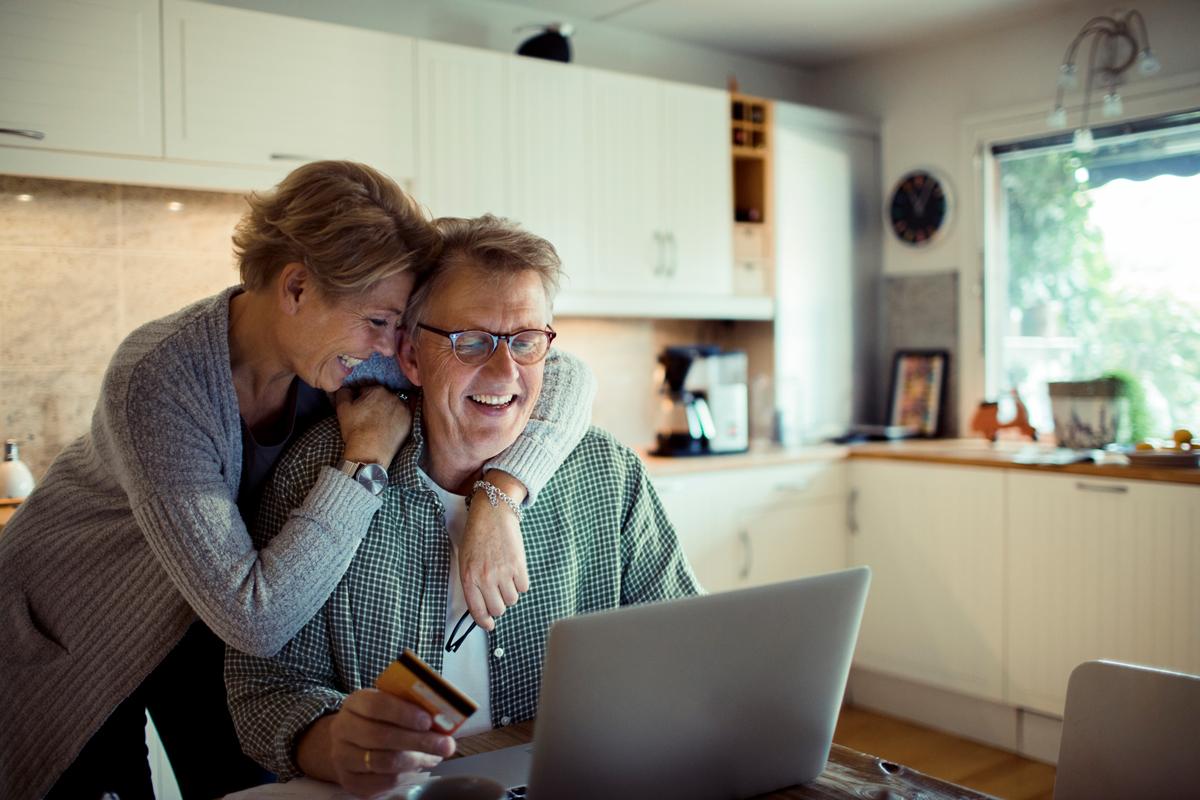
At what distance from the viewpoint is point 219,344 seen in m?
1.45

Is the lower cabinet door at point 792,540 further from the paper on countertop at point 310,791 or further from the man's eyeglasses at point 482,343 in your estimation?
the paper on countertop at point 310,791

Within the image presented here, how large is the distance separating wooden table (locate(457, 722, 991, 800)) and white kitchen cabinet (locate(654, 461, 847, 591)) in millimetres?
2147

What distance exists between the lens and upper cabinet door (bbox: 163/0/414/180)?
2773 mm

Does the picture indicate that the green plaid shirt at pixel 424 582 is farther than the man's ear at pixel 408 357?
No

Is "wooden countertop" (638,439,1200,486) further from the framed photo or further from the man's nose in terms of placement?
the man's nose

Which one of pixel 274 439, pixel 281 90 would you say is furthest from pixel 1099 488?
pixel 281 90

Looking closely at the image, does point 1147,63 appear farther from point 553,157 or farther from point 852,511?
point 553,157

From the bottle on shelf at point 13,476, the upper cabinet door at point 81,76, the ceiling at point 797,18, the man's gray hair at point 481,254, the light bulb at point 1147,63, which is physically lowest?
the bottle on shelf at point 13,476

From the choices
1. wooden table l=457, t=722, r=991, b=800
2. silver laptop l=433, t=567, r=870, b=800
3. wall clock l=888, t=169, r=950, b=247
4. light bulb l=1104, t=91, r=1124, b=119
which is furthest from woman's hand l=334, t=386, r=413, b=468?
wall clock l=888, t=169, r=950, b=247

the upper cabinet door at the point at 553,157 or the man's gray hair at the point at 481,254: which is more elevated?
the upper cabinet door at the point at 553,157

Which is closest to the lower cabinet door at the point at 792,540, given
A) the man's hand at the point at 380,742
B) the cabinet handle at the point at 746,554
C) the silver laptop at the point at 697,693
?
the cabinet handle at the point at 746,554

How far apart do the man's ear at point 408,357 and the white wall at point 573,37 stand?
7.01ft

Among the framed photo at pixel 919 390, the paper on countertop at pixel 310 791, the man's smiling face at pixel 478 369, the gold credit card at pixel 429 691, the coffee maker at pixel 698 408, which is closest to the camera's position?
the gold credit card at pixel 429 691

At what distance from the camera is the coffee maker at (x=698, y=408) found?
149 inches
